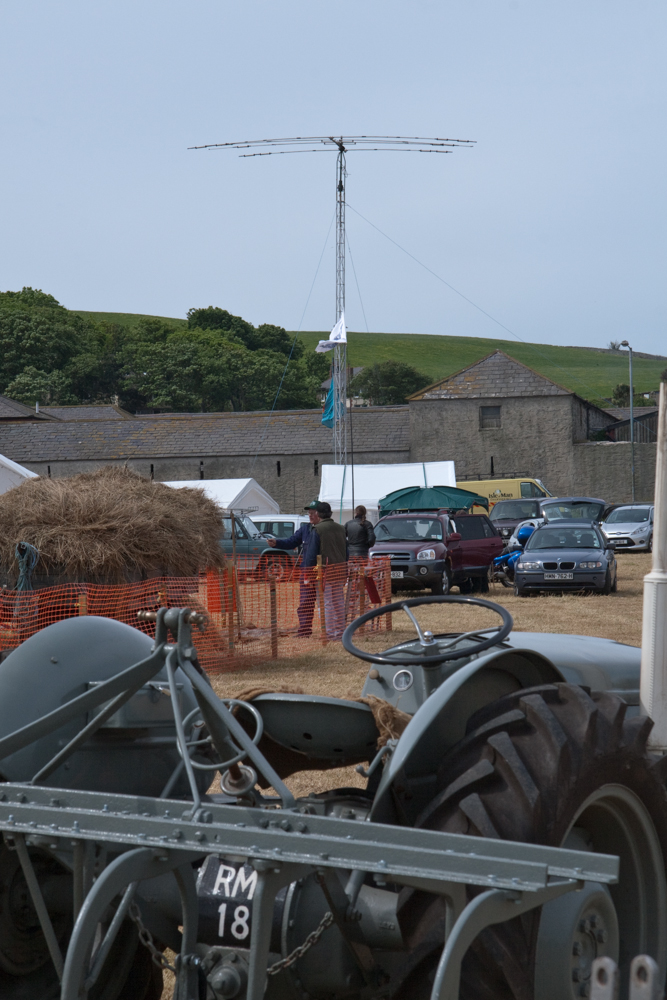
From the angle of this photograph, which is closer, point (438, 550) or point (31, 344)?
point (438, 550)

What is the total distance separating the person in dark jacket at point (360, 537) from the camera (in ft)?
54.3

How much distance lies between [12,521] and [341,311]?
76.8 ft

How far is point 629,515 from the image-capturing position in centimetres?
3294

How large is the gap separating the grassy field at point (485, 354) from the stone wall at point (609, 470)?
52804mm

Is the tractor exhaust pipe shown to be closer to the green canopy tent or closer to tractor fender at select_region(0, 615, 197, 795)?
tractor fender at select_region(0, 615, 197, 795)

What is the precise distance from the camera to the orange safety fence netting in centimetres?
1077

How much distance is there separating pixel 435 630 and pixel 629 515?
20.3 meters

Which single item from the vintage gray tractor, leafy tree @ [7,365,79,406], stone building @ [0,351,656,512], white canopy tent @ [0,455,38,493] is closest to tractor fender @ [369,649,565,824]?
the vintage gray tractor

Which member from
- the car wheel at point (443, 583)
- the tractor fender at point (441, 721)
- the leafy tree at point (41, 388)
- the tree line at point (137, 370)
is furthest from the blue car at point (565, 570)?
the leafy tree at point (41, 388)

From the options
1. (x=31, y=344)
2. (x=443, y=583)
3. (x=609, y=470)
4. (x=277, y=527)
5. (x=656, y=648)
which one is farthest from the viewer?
(x=31, y=344)

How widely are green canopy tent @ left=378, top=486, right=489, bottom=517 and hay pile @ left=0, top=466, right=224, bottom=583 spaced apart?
19108 millimetres

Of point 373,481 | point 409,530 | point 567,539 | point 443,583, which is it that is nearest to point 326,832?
point 443,583

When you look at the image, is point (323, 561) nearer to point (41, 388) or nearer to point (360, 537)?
point (360, 537)

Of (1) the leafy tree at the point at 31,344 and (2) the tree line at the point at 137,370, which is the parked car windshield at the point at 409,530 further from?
(1) the leafy tree at the point at 31,344
